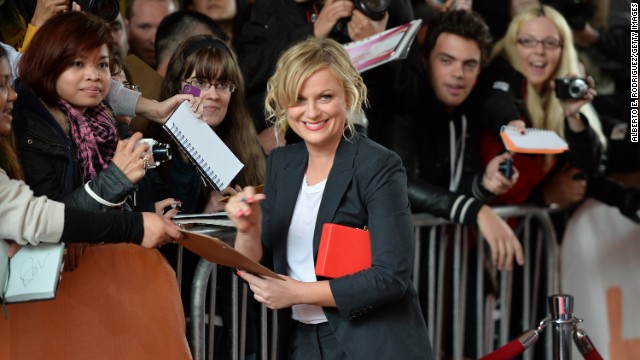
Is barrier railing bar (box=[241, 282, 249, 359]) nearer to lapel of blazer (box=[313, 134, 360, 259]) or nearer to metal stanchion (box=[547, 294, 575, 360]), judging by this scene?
lapel of blazer (box=[313, 134, 360, 259])

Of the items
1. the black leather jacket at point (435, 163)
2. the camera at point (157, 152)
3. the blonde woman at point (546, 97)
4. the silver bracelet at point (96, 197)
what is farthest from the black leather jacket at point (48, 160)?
the blonde woman at point (546, 97)

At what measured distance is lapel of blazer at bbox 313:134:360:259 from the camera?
2855mm

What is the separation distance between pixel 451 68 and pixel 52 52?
2.15 m

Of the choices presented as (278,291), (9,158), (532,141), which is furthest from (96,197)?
(532,141)

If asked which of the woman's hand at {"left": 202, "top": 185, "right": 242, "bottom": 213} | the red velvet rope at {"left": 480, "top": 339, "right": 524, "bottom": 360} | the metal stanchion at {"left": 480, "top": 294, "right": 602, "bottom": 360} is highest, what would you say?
the woman's hand at {"left": 202, "top": 185, "right": 242, "bottom": 213}

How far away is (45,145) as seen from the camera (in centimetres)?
296

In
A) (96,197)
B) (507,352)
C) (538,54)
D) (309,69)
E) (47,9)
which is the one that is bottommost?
(507,352)

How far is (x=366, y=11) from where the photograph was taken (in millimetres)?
4195

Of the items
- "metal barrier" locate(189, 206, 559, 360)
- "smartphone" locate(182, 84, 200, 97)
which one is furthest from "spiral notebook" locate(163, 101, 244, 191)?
"metal barrier" locate(189, 206, 559, 360)

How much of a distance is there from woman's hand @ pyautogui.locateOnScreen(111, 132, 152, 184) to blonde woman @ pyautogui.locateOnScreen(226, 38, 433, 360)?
0.36 meters

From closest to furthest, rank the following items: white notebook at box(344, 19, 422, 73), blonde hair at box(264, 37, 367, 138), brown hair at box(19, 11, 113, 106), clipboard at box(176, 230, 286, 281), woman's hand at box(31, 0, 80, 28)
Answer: clipboard at box(176, 230, 286, 281), blonde hair at box(264, 37, 367, 138), brown hair at box(19, 11, 113, 106), woman's hand at box(31, 0, 80, 28), white notebook at box(344, 19, 422, 73)

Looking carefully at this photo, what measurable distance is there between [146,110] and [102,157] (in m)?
0.32

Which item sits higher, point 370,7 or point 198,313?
point 370,7

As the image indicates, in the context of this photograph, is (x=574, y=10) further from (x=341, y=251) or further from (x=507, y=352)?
(x=341, y=251)
